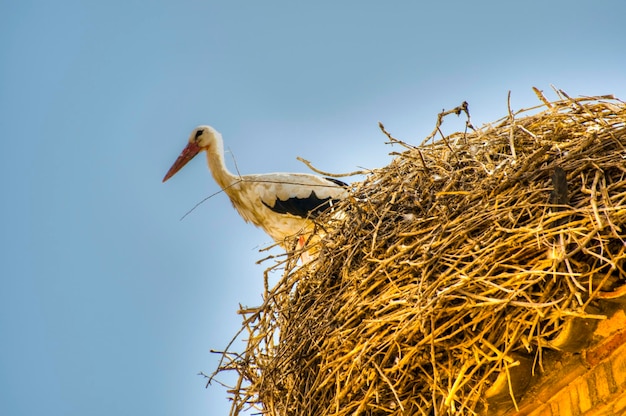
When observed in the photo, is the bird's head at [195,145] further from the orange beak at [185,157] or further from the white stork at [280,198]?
the white stork at [280,198]

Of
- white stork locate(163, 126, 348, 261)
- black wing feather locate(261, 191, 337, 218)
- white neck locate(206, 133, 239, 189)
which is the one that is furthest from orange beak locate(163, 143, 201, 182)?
black wing feather locate(261, 191, 337, 218)

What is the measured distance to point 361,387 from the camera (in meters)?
3.39

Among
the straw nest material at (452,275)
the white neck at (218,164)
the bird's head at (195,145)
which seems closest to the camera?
the straw nest material at (452,275)

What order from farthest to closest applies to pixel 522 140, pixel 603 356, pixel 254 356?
pixel 254 356 < pixel 522 140 < pixel 603 356

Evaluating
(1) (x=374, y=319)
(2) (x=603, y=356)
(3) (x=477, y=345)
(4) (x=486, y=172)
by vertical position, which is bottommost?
(2) (x=603, y=356)

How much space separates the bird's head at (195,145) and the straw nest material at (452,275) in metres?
5.05

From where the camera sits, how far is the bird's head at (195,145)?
898 cm

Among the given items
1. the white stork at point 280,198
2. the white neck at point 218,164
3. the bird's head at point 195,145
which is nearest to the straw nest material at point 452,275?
the white stork at point 280,198

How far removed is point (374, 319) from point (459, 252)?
42 cm

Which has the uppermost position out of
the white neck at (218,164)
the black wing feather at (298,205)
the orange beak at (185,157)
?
the orange beak at (185,157)

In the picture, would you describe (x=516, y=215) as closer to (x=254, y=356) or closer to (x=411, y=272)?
(x=411, y=272)

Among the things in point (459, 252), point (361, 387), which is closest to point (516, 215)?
point (459, 252)

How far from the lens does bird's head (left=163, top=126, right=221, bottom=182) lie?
8984 millimetres

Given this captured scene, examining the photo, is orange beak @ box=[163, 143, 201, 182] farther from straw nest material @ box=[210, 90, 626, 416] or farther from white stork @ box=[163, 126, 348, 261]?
straw nest material @ box=[210, 90, 626, 416]
